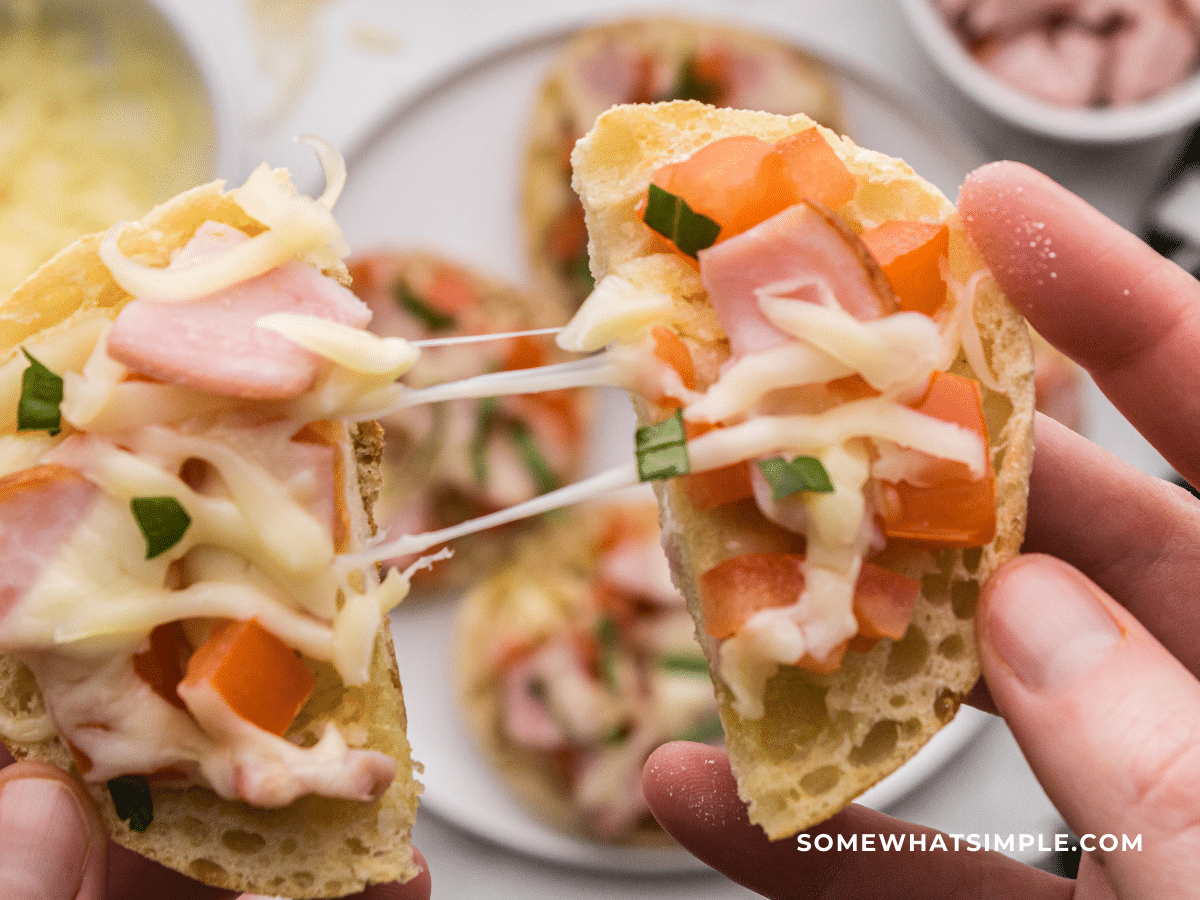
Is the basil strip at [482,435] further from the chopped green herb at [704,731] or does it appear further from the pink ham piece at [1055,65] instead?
the pink ham piece at [1055,65]

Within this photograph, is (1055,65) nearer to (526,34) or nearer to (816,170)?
(526,34)

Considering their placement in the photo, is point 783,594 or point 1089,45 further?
point 1089,45

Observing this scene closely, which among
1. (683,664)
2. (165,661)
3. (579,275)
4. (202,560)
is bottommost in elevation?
(683,664)

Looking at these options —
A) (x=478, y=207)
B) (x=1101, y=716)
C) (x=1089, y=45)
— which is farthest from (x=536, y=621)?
(x=1089, y=45)

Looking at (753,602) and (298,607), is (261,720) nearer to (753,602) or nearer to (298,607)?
(298,607)

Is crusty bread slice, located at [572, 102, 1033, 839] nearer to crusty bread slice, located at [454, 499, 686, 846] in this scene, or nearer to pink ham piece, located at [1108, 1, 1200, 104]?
crusty bread slice, located at [454, 499, 686, 846]

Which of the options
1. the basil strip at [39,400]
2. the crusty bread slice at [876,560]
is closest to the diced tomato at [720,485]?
the crusty bread slice at [876,560]
